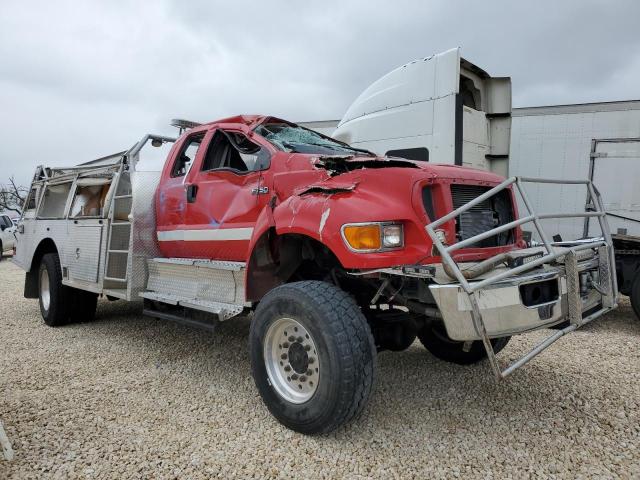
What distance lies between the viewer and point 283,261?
3.68m

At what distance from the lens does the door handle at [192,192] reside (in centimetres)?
438

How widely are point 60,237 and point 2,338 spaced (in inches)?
51.9

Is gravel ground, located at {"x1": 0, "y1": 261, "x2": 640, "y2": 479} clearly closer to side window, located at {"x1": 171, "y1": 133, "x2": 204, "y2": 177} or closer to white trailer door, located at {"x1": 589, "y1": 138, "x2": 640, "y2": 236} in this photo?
side window, located at {"x1": 171, "y1": 133, "x2": 204, "y2": 177}

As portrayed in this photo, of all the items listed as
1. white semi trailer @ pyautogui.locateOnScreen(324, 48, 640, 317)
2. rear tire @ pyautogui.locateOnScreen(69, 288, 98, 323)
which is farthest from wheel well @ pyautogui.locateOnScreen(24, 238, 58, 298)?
white semi trailer @ pyautogui.locateOnScreen(324, 48, 640, 317)

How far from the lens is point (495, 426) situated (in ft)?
10.3

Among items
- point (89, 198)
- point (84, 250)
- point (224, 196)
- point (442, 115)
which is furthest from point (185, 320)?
point (442, 115)

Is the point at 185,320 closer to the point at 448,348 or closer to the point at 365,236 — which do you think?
the point at 365,236

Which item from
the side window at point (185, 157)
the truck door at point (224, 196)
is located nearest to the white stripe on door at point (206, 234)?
the truck door at point (224, 196)

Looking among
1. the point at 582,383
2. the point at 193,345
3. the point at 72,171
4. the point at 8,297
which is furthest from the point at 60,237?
the point at 582,383

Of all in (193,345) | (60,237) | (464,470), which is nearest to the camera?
(464,470)

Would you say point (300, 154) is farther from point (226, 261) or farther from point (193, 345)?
point (193, 345)

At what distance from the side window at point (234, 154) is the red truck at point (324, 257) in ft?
0.04

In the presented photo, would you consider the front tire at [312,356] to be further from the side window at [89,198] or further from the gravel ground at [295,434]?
the side window at [89,198]

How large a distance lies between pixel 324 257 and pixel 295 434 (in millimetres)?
1247
